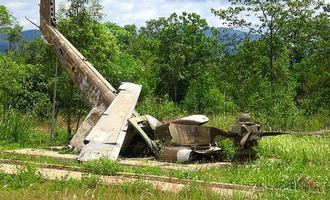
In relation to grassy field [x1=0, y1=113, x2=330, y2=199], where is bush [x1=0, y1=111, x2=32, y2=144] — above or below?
below

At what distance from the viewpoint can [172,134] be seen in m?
12.6

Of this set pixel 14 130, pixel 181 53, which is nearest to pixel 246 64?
pixel 14 130

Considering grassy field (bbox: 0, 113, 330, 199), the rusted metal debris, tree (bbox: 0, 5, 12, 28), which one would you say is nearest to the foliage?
grassy field (bbox: 0, 113, 330, 199)

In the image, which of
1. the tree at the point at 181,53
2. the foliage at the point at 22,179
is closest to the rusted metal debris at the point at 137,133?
the foliage at the point at 22,179

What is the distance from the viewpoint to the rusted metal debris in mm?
11445

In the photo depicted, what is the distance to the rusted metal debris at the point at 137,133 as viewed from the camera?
11.4m

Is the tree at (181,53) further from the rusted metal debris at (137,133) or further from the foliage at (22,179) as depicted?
the foliage at (22,179)

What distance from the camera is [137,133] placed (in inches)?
539

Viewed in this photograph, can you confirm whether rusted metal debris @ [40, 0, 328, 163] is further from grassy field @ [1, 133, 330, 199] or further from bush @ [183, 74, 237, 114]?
bush @ [183, 74, 237, 114]

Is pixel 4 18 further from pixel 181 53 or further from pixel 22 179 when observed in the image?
pixel 22 179

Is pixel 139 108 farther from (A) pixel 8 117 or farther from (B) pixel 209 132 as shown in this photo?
(B) pixel 209 132

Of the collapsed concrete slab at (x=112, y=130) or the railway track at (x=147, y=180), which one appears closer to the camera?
the railway track at (x=147, y=180)

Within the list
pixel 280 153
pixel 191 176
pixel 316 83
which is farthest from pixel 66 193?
pixel 316 83

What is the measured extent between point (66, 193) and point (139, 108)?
15750mm
